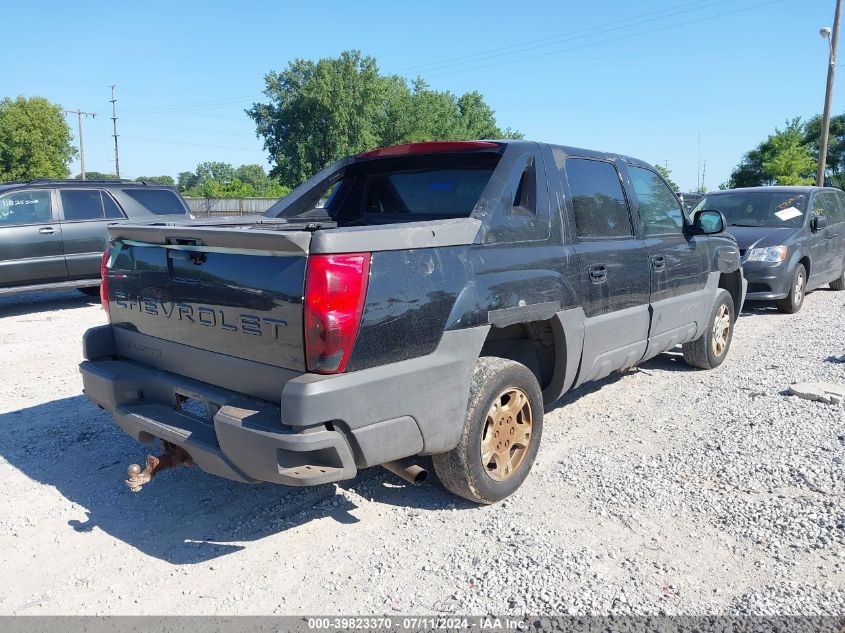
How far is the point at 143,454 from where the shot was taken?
4473 mm

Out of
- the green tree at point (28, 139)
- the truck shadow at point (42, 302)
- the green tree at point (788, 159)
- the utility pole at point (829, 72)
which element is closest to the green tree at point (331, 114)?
the green tree at point (28, 139)

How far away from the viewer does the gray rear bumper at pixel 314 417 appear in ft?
9.13

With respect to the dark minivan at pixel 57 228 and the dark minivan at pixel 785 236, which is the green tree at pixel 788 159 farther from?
the dark minivan at pixel 57 228

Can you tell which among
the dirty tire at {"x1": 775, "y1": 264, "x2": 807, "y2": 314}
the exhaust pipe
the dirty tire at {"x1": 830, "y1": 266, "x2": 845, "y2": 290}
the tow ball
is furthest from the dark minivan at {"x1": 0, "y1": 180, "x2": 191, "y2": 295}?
the dirty tire at {"x1": 830, "y1": 266, "x2": 845, "y2": 290}

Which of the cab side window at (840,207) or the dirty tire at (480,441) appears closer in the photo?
the dirty tire at (480,441)

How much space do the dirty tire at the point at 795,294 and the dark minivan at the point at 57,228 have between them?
913 cm

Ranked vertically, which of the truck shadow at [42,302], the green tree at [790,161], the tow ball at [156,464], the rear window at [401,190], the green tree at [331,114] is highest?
the green tree at [331,114]

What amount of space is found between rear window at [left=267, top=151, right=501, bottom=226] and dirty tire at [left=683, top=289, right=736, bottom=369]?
324 cm

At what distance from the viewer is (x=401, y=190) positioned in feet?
15.0

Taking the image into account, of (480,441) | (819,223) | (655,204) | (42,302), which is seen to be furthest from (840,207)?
(42,302)

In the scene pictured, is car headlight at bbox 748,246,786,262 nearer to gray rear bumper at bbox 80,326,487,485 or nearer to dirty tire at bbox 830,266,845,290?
dirty tire at bbox 830,266,845,290

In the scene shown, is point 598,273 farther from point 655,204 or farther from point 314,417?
point 314,417

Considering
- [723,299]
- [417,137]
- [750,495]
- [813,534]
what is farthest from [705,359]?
[417,137]

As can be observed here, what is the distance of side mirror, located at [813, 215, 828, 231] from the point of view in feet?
32.8
